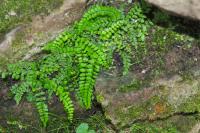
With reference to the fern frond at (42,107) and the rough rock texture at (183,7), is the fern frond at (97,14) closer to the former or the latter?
the rough rock texture at (183,7)

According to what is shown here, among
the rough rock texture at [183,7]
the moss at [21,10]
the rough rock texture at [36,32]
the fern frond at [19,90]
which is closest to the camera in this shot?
the rough rock texture at [183,7]

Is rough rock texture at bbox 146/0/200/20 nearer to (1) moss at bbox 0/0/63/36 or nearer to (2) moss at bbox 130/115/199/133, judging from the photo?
(2) moss at bbox 130/115/199/133

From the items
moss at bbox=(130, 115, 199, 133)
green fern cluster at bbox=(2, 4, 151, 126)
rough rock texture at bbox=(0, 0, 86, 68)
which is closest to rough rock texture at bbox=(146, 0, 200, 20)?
green fern cluster at bbox=(2, 4, 151, 126)

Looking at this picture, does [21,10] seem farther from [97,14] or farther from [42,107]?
[42,107]

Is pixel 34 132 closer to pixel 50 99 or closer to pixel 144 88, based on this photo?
pixel 50 99

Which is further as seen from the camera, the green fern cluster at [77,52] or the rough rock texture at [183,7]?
the green fern cluster at [77,52]

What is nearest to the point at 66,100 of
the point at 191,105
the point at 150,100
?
the point at 150,100

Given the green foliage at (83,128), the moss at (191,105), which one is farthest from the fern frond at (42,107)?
the moss at (191,105)
